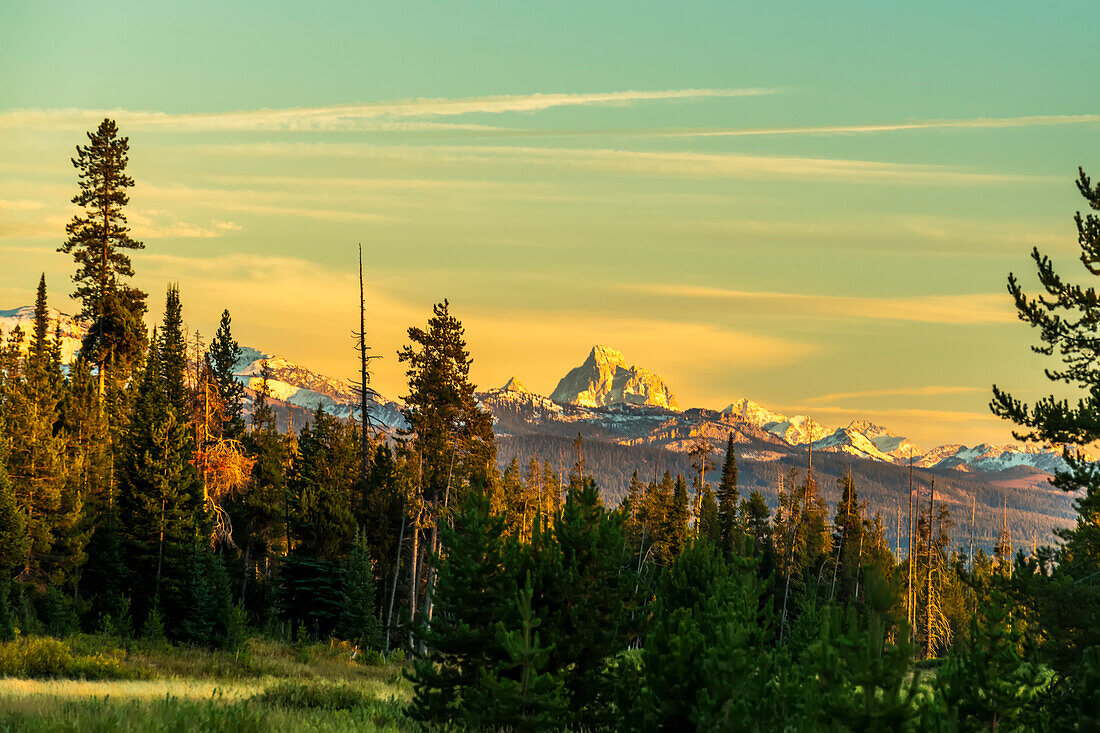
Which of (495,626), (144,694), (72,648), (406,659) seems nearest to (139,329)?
(406,659)

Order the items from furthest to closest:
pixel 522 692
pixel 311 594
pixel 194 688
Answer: pixel 311 594 → pixel 194 688 → pixel 522 692

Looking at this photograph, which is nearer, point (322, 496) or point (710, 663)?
point (710, 663)

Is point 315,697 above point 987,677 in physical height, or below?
below

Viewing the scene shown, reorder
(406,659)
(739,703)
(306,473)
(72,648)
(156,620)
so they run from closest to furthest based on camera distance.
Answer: (739,703) < (72,648) < (156,620) < (406,659) < (306,473)

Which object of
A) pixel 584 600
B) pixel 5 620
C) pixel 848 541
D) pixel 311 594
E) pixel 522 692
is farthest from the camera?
pixel 848 541

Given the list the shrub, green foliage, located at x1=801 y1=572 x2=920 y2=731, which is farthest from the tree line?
the shrub

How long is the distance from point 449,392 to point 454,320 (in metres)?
3.61

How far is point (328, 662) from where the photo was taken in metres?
39.6

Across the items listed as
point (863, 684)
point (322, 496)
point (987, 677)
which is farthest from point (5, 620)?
point (863, 684)

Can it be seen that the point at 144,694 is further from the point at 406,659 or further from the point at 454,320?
the point at 454,320

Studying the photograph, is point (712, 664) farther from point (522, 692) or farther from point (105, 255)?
point (105, 255)

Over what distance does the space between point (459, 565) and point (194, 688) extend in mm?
10459

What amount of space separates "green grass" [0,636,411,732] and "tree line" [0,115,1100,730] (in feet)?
6.79

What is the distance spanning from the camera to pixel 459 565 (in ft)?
63.9
